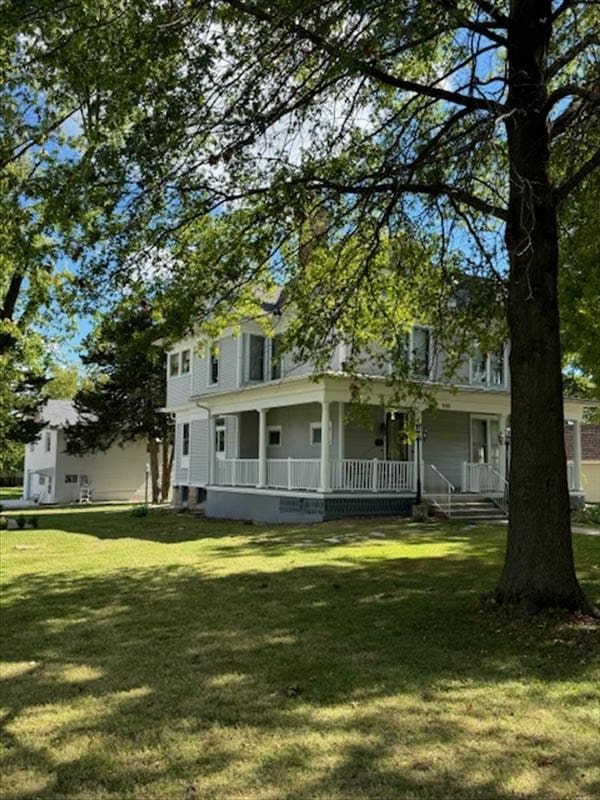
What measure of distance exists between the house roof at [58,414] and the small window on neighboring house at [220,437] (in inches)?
682

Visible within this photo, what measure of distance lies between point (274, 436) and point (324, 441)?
201 inches

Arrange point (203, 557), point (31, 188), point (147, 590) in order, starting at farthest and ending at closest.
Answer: point (203, 557), point (147, 590), point (31, 188)

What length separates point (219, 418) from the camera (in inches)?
1009

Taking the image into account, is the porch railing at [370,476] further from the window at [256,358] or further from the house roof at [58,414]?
the house roof at [58,414]

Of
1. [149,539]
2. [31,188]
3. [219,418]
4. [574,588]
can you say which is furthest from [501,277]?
[219,418]

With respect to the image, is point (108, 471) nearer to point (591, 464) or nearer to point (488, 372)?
point (488, 372)

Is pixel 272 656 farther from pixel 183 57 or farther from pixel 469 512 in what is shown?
pixel 469 512

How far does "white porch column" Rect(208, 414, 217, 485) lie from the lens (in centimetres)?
2420

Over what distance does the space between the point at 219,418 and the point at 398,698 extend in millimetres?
21224

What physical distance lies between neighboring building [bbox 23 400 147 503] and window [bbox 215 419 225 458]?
1475 centimetres

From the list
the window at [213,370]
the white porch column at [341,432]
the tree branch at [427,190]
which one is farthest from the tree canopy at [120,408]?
A: the tree branch at [427,190]

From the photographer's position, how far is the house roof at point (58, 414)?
41312 millimetres

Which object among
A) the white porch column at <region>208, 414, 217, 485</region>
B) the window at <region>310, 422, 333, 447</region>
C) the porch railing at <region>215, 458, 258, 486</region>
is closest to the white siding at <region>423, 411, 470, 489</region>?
the window at <region>310, 422, 333, 447</region>

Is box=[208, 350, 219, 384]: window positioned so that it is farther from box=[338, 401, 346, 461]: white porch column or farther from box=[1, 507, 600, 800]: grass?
box=[1, 507, 600, 800]: grass
